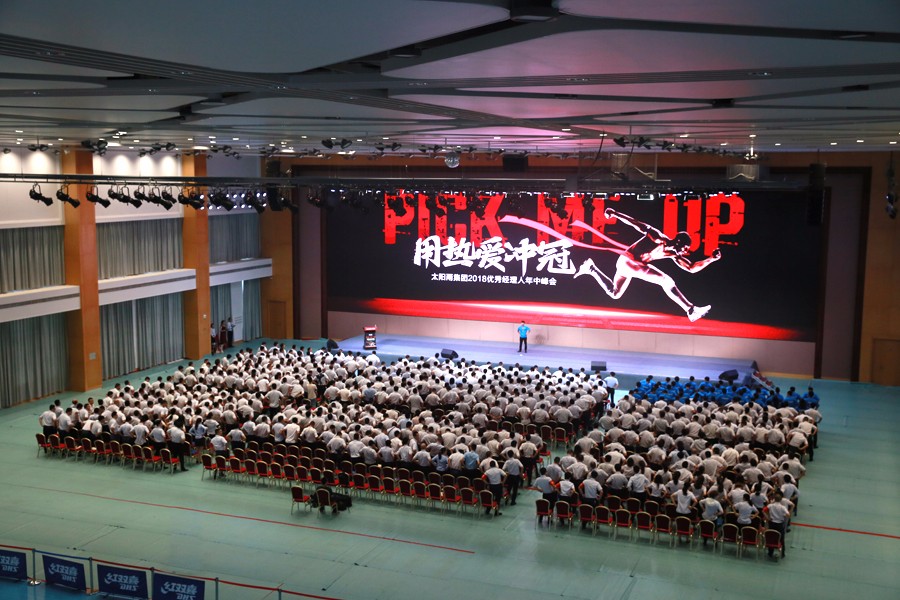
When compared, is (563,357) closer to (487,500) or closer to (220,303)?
(220,303)

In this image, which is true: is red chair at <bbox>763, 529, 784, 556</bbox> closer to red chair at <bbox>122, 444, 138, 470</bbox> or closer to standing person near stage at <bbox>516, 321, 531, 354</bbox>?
red chair at <bbox>122, 444, 138, 470</bbox>

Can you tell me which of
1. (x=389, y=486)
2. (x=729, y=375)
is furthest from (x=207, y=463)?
(x=729, y=375)

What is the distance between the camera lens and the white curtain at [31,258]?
24.3 meters

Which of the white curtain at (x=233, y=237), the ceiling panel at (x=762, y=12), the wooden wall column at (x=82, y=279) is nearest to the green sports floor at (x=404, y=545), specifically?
the wooden wall column at (x=82, y=279)

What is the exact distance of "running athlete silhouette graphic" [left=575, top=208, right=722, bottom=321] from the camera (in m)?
30.1

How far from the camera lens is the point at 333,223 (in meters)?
34.5

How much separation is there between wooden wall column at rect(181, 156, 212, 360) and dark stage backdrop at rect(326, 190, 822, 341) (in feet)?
16.8

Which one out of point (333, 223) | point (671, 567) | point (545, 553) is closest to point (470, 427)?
point (545, 553)

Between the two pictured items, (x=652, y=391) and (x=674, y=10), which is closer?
(x=674, y=10)

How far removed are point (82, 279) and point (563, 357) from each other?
605 inches

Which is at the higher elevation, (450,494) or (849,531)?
(450,494)

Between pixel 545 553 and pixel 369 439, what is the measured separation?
4.89 metres

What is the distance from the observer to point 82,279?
26234mm

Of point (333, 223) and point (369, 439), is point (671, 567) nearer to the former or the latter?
point (369, 439)
